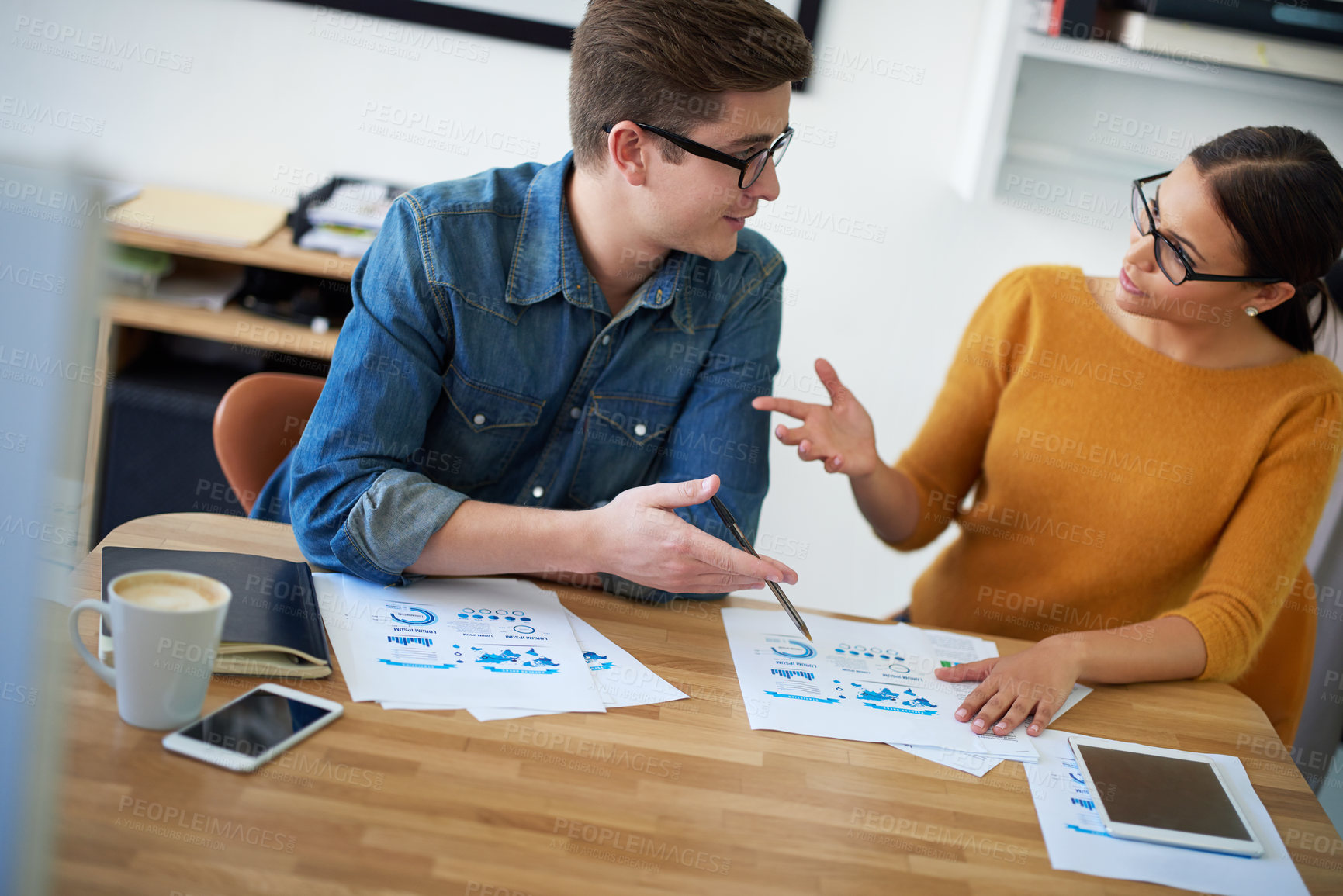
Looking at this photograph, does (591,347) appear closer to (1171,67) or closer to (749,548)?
(749,548)

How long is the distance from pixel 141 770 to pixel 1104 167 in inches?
90.7

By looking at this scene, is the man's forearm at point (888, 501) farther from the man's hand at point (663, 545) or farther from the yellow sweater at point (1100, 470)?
the man's hand at point (663, 545)

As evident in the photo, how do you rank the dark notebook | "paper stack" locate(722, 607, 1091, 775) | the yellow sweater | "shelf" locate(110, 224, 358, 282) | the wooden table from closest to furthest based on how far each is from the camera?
1. the wooden table
2. the dark notebook
3. "paper stack" locate(722, 607, 1091, 775)
4. the yellow sweater
5. "shelf" locate(110, 224, 358, 282)

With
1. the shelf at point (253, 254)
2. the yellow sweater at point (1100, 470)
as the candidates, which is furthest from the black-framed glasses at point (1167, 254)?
the shelf at point (253, 254)

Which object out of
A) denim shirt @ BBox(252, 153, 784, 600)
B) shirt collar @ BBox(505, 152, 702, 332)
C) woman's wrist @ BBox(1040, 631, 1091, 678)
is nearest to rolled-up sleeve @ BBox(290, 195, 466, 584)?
denim shirt @ BBox(252, 153, 784, 600)

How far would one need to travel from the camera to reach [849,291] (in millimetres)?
2697

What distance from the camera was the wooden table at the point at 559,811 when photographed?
0.79 m

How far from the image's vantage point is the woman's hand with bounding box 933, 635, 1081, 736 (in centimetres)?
115

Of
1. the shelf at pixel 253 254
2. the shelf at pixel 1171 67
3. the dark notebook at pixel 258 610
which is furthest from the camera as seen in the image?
the shelf at pixel 253 254

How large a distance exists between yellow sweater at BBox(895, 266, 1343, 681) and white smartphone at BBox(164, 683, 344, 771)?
1014 millimetres

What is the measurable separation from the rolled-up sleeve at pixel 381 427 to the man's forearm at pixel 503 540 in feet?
0.07

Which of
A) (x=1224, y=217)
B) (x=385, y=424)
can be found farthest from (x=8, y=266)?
(x=1224, y=217)

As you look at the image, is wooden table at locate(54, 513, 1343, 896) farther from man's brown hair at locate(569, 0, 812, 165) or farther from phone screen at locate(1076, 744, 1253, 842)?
man's brown hair at locate(569, 0, 812, 165)

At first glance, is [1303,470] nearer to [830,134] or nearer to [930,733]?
[930,733]
